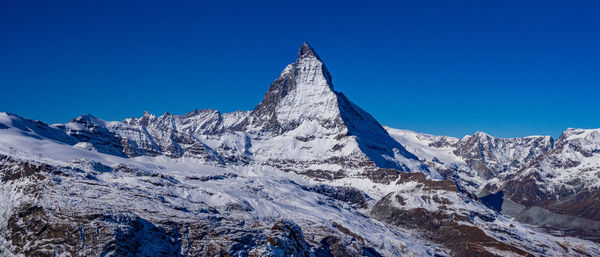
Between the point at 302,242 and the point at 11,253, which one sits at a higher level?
the point at 302,242

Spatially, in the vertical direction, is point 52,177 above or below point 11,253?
above

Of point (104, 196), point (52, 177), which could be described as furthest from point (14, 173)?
point (104, 196)

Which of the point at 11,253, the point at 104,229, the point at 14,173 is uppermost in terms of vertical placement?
the point at 14,173

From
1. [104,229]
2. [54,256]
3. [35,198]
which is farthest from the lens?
[35,198]

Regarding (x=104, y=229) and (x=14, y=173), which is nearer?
(x=104, y=229)

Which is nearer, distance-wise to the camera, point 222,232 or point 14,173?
point 222,232

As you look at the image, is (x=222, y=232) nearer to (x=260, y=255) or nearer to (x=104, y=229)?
(x=104, y=229)

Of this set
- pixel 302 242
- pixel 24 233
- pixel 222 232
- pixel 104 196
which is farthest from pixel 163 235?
pixel 302 242

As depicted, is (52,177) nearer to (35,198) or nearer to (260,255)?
(35,198)

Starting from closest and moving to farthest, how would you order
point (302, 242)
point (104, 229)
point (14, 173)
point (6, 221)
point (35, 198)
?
point (302, 242), point (104, 229), point (6, 221), point (35, 198), point (14, 173)
